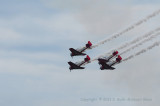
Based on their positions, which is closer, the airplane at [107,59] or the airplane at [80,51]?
the airplane at [107,59]

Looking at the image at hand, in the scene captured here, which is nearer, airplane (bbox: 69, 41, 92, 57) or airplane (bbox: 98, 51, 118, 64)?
airplane (bbox: 98, 51, 118, 64)

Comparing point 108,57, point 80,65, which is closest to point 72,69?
point 80,65

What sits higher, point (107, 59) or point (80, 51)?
point (80, 51)

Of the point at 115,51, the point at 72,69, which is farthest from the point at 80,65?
the point at 115,51

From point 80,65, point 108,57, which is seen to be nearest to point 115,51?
point 108,57

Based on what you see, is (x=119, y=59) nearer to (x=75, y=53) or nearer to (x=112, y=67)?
(x=112, y=67)

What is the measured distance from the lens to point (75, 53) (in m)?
142

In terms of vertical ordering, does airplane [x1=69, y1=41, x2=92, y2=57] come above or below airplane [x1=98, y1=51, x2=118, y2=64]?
above

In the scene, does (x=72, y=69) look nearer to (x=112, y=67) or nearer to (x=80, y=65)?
(x=80, y=65)

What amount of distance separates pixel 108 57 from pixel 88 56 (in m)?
6.80

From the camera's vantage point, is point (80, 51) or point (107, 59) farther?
point (80, 51)

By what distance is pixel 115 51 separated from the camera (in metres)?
138

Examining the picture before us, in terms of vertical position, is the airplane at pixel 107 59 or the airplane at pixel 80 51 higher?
the airplane at pixel 80 51

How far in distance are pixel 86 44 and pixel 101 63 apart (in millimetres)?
7383
